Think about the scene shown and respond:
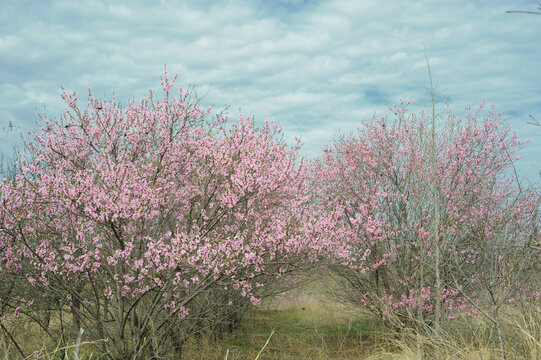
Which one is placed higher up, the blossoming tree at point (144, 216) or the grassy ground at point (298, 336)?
the blossoming tree at point (144, 216)

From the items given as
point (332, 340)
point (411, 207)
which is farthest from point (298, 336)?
Answer: point (411, 207)

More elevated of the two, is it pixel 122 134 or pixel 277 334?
pixel 122 134

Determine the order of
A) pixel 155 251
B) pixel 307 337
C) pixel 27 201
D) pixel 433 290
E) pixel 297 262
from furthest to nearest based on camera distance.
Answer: pixel 307 337, pixel 433 290, pixel 297 262, pixel 27 201, pixel 155 251

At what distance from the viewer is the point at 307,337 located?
34.9 ft

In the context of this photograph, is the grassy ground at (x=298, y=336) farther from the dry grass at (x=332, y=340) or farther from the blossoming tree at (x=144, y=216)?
the blossoming tree at (x=144, y=216)

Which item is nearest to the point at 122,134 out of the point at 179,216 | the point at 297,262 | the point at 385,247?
the point at 179,216

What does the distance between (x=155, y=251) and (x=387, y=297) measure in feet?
19.1

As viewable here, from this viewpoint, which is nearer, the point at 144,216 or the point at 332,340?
the point at 144,216

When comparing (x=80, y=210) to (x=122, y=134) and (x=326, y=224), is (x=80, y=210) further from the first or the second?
(x=326, y=224)

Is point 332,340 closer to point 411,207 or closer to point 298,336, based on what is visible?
point 298,336

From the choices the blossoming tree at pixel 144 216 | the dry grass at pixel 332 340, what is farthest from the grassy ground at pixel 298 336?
the blossoming tree at pixel 144 216

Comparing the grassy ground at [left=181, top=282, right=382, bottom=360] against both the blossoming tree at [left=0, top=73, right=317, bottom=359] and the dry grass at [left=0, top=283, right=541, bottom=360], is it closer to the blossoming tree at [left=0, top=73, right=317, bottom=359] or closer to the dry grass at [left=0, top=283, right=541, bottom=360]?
the dry grass at [left=0, top=283, right=541, bottom=360]

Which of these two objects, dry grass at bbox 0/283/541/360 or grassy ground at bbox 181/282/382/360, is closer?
dry grass at bbox 0/283/541/360

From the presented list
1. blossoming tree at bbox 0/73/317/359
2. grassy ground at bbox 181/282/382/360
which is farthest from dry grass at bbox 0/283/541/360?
blossoming tree at bbox 0/73/317/359
